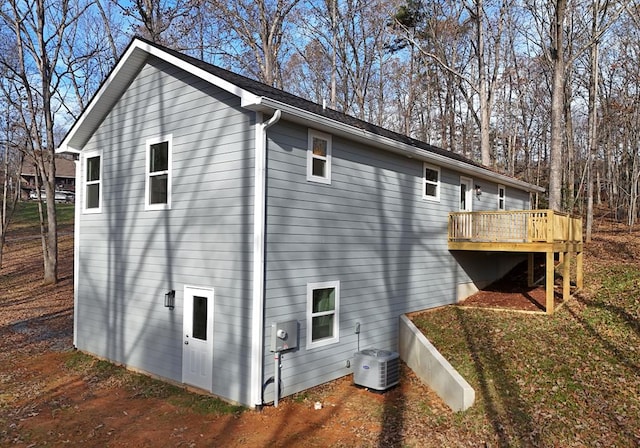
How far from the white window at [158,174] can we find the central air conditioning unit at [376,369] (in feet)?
15.7

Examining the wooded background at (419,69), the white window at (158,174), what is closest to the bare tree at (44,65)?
the wooded background at (419,69)

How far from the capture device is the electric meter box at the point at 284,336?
7.38m

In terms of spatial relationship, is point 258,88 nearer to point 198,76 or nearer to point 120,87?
point 198,76

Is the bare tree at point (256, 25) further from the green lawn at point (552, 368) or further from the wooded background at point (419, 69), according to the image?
the green lawn at point (552, 368)

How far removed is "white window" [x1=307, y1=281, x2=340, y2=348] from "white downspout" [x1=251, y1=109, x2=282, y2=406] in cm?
122

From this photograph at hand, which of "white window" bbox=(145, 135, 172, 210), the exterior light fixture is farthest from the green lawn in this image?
"white window" bbox=(145, 135, 172, 210)

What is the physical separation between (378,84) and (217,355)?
74.5 ft

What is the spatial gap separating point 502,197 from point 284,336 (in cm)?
1181

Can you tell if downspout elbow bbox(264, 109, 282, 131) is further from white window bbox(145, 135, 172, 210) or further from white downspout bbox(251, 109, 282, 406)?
white window bbox(145, 135, 172, 210)

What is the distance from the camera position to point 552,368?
795cm

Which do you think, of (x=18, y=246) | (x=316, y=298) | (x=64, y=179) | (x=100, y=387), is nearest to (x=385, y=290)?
(x=316, y=298)

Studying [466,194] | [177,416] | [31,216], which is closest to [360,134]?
[177,416]

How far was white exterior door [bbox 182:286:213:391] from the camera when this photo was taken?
7906 mm

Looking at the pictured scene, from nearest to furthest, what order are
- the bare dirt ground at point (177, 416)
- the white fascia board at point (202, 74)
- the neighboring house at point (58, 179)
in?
the bare dirt ground at point (177, 416)
the white fascia board at point (202, 74)
the neighboring house at point (58, 179)
